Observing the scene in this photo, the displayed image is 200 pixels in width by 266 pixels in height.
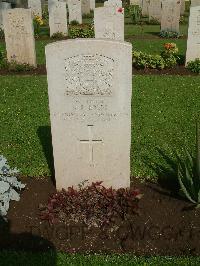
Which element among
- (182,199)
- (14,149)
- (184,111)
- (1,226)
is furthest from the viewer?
(184,111)

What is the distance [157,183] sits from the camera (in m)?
4.95

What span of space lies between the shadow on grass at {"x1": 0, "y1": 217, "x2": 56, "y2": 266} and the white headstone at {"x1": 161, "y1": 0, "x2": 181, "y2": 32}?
600 inches

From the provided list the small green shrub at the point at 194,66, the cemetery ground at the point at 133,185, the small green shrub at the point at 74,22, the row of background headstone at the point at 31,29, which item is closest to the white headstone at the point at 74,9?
the small green shrub at the point at 74,22

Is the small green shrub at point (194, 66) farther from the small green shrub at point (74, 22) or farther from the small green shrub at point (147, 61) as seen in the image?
the small green shrub at point (74, 22)

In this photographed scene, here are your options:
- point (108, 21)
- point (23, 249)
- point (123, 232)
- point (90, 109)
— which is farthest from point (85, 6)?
point (23, 249)

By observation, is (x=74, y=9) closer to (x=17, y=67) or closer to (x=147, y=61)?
(x=17, y=67)

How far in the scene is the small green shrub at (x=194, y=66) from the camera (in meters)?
10.8

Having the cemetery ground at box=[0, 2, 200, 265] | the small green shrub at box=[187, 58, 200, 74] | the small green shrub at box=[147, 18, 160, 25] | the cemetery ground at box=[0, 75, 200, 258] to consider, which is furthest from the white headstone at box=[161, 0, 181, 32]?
the cemetery ground at box=[0, 2, 200, 265]

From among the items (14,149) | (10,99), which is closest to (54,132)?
(14,149)

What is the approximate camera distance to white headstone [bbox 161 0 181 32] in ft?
56.6

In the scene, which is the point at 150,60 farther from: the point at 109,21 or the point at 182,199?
the point at 182,199

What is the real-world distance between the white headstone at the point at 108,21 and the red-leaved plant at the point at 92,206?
7.52 metres

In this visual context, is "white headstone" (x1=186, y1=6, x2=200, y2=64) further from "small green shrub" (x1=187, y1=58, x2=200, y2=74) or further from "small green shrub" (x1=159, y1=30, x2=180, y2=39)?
"small green shrub" (x1=159, y1=30, x2=180, y2=39)

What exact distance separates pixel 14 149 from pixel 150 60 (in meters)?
6.21
